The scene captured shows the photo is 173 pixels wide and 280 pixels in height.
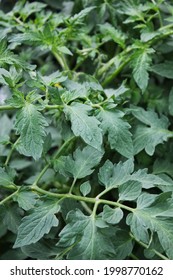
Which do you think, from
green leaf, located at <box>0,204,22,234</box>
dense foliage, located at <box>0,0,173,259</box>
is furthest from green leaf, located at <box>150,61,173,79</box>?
green leaf, located at <box>0,204,22,234</box>

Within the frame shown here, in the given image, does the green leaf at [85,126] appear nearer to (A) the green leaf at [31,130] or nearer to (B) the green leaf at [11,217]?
(A) the green leaf at [31,130]

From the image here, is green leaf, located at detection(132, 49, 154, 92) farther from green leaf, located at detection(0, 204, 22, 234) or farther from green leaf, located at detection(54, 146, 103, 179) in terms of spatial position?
green leaf, located at detection(0, 204, 22, 234)

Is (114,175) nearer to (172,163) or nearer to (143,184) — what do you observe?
(143,184)

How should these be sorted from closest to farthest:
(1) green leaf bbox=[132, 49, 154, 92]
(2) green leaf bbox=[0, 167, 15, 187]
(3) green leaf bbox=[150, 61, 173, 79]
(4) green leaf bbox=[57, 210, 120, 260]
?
(4) green leaf bbox=[57, 210, 120, 260], (2) green leaf bbox=[0, 167, 15, 187], (1) green leaf bbox=[132, 49, 154, 92], (3) green leaf bbox=[150, 61, 173, 79]

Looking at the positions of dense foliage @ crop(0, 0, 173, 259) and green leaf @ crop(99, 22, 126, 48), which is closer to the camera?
dense foliage @ crop(0, 0, 173, 259)

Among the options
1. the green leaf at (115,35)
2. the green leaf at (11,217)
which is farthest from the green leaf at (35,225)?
the green leaf at (115,35)
